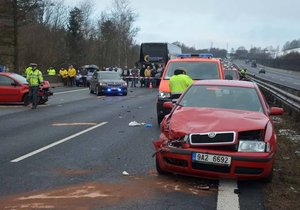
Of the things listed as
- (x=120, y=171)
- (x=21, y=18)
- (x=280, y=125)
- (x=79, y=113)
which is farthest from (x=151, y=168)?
(x=21, y=18)

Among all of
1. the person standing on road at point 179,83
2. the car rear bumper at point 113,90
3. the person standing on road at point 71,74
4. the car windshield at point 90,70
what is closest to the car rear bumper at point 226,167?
the person standing on road at point 179,83

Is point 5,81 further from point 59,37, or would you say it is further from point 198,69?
point 59,37

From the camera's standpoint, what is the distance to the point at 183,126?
22.5 feet

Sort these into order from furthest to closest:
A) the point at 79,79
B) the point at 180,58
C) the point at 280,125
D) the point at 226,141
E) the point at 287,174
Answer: the point at 79,79
the point at 180,58
the point at 280,125
the point at 287,174
the point at 226,141

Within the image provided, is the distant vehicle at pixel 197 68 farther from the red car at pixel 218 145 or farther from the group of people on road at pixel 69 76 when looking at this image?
the group of people on road at pixel 69 76

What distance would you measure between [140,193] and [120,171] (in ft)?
4.55

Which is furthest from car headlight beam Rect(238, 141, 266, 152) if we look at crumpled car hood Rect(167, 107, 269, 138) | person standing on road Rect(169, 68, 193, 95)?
person standing on road Rect(169, 68, 193, 95)

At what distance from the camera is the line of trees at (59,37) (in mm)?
37875

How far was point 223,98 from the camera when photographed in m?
8.10

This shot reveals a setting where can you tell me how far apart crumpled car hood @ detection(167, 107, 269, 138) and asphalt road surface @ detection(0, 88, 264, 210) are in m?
0.79

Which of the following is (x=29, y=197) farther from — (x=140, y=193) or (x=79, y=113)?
(x=79, y=113)

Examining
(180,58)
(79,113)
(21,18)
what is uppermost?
(21,18)

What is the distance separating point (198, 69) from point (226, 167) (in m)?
8.17

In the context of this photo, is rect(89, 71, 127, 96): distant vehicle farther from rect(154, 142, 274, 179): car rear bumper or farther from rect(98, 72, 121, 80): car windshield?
rect(154, 142, 274, 179): car rear bumper
